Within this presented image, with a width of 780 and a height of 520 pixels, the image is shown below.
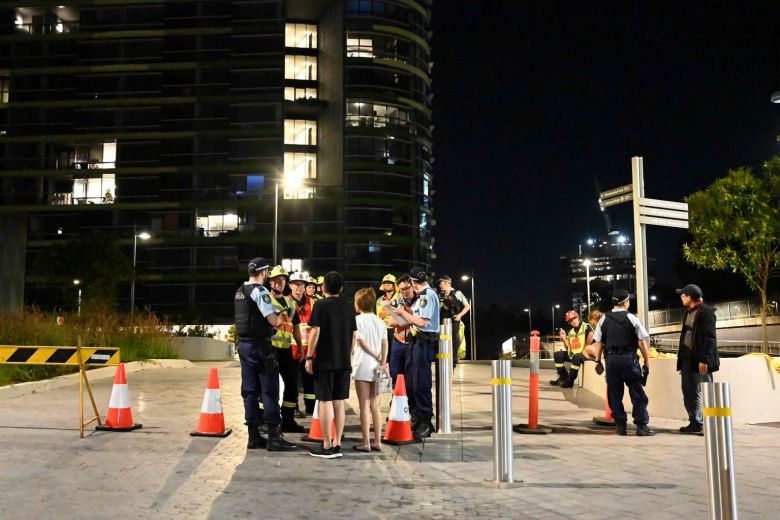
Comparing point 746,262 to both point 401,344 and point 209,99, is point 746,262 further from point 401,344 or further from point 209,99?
point 209,99

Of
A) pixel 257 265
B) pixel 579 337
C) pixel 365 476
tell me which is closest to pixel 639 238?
pixel 579 337

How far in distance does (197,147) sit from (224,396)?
2160 inches

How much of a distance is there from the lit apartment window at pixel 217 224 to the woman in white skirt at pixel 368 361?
59.0 meters

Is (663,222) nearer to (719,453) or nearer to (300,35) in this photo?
(719,453)

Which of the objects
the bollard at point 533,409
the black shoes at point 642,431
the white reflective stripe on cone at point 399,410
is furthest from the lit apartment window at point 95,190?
the black shoes at point 642,431

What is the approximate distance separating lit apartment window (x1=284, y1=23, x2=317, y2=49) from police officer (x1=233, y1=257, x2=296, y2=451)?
69392mm

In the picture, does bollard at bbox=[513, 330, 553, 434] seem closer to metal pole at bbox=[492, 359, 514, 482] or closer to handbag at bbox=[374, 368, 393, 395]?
handbag at bbox=[374, 368, 393, 395]

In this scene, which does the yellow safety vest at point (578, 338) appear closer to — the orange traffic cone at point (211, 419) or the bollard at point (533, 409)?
the bollard at point (533, 409)

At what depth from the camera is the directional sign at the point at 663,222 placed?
1373 cm

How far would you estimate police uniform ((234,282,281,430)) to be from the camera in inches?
339

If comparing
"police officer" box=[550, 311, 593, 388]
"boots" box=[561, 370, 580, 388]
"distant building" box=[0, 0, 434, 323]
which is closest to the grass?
"police officer" box=[550, 311, 593, 388]

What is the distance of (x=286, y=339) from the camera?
388 inches

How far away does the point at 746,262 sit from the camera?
37094 mm

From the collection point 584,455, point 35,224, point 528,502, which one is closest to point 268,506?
point 528,502
